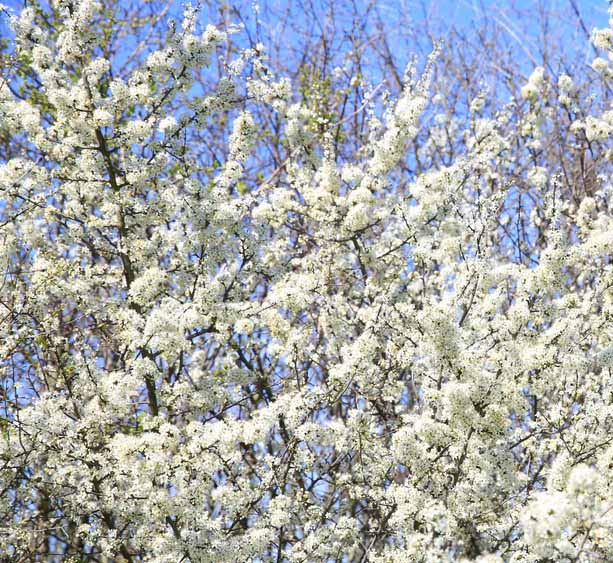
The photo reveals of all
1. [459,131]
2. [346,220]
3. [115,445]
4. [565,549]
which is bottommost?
[565,549]

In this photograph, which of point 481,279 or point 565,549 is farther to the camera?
point 481,279

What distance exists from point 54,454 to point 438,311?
313cm

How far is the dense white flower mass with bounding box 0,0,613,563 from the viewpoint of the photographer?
18.2 ft

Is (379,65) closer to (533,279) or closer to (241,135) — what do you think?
(241,135)

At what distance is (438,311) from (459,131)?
766 centimetres

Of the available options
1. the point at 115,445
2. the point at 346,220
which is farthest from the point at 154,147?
the point at 115,445

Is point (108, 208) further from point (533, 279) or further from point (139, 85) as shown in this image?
point (533, 279)

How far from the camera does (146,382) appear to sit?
6.71 meters

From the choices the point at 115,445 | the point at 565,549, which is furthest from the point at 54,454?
the point at 565,549

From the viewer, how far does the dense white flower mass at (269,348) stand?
5543 millimetres

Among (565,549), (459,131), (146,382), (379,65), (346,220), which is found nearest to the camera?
(565,549)

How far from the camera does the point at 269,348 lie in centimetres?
710

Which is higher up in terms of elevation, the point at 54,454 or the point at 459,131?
the point at 459,131

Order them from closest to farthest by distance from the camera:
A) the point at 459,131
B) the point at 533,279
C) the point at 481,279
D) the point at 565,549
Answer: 1. the point at 565,549
2. the point at 533,279
3. the point at 481,279
4. the point at 459,131
